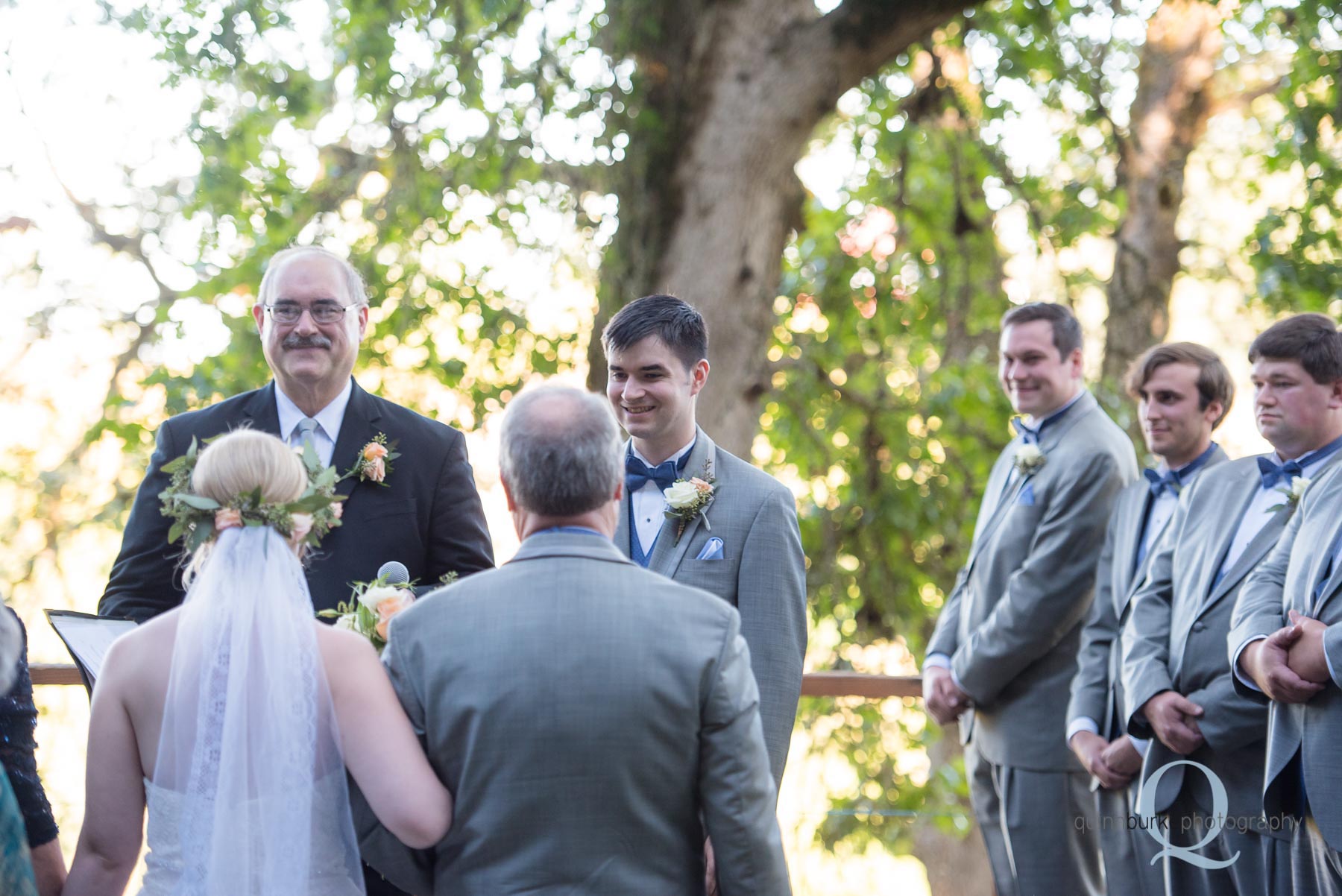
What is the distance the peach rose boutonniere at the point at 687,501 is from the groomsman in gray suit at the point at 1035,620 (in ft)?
5.97

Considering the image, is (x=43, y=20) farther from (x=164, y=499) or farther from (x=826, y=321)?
(x=164, y=499)

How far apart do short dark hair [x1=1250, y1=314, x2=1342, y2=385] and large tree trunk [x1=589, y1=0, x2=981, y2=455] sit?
9.07ft

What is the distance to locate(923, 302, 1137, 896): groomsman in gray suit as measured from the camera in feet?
14.6

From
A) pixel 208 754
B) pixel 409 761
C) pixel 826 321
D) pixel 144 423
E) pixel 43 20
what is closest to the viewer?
pixel 409 761

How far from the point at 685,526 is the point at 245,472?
3.50 feet

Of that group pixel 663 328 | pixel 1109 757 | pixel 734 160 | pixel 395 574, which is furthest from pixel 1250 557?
pixel 734 160

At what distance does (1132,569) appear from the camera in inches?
171

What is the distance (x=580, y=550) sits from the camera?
2213mm

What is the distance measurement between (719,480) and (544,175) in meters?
4.96

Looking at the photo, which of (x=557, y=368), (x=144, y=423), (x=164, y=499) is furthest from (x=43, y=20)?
(x=164, y=499)

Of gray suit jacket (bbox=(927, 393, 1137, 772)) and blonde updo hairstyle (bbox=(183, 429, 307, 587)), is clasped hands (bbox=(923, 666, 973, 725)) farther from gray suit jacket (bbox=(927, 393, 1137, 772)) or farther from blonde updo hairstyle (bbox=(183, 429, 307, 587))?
blonde updo hairstyle (bbox=(183, 429, 307, 587))

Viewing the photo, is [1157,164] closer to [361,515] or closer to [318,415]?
[318,415]

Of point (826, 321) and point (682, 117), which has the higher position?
point (682, 117)

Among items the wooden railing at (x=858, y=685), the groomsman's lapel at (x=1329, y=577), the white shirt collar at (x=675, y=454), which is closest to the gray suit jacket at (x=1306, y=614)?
the groomsman's lapel at (x=1329, y=577)
